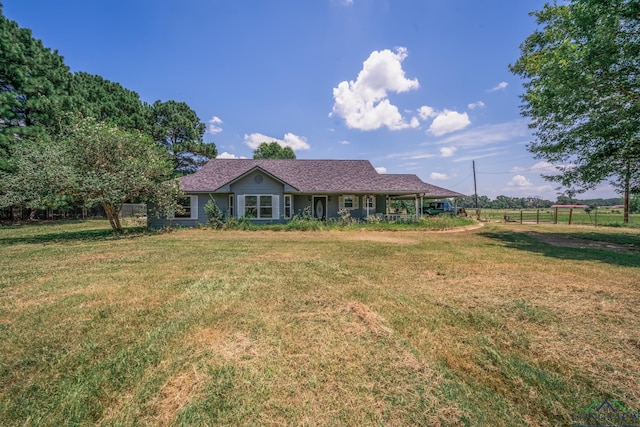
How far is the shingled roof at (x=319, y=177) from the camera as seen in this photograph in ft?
59.4

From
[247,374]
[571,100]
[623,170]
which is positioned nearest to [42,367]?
[247,374]

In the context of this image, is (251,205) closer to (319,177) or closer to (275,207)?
(275,207)

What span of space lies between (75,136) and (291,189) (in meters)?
11.0

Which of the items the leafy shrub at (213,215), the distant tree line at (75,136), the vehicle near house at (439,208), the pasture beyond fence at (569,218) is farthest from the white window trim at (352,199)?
the pasture beyond fence at (569,218)

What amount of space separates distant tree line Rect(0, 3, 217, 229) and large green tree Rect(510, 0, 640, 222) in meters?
18.9

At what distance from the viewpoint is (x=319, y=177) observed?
20.4m

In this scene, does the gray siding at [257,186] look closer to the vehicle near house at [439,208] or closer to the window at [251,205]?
the window at [251,205]

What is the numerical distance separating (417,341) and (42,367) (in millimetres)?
4171

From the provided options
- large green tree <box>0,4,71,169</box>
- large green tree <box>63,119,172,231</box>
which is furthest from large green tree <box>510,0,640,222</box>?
large green tree <box>0,4,71,169</box>

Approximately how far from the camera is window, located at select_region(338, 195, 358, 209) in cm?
1936

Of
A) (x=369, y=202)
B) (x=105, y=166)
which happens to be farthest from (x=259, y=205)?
(x=369, y=202)

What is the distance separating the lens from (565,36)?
489 inches

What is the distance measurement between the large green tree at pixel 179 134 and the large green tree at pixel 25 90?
27.1 feet
